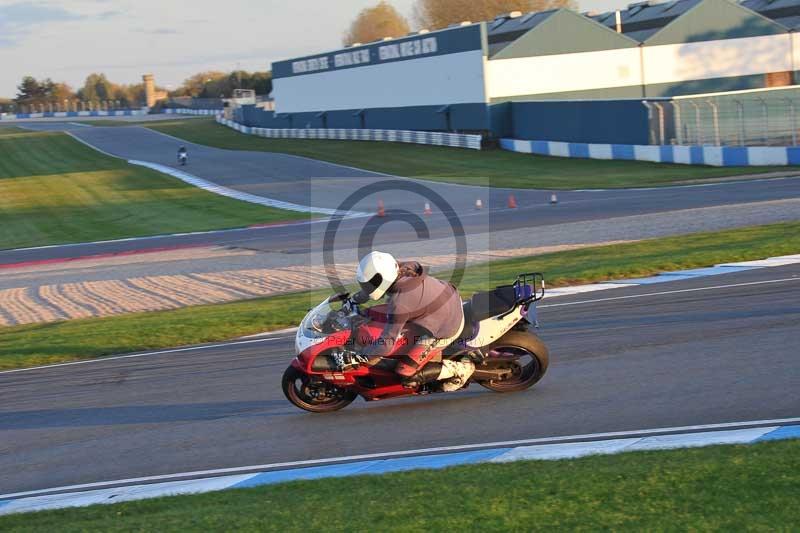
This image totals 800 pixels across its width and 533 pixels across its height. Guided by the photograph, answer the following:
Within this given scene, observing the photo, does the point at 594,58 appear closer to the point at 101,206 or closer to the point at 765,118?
the point at 765,118

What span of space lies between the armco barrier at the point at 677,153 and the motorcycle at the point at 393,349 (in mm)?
28254

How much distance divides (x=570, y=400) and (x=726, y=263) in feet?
27.2

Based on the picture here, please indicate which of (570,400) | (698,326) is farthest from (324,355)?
(698,326)

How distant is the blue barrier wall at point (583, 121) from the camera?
145 ft

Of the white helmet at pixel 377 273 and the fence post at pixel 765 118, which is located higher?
the fence post at pixel 765 118

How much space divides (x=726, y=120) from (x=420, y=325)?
33.6 m

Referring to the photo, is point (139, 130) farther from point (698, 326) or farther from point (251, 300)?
point (698, 326)

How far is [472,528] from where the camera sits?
5676 mm

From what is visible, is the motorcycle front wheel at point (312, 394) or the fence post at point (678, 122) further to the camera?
the fence post at point (678, 122)

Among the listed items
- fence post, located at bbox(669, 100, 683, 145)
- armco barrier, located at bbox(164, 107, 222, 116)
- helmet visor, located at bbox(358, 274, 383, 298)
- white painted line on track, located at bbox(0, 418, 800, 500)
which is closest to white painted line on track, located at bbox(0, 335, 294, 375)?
helmet visor, located at bbox(358, 274, 383, 298)

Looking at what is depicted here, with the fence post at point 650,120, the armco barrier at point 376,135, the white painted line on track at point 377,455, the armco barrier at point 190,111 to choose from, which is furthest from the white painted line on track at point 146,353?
the armco barrier at point 190,111

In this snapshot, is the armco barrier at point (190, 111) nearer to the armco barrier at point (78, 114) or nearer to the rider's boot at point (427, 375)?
the armco barrier at point (78, 114)

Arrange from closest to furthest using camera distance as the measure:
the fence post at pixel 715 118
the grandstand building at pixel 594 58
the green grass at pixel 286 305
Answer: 1. the green grass at pixel 286 305
2. the fence post at pixel 715 118
3. the grandstand building at pixel 594 58

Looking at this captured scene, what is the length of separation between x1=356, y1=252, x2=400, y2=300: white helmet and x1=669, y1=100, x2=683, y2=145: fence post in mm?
34468
